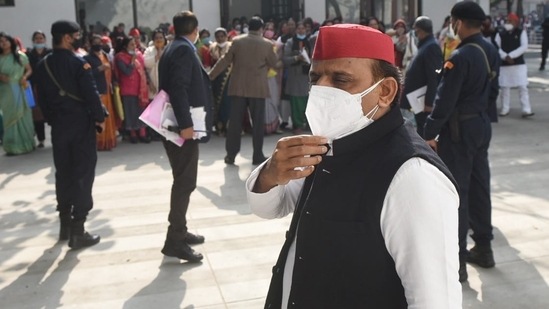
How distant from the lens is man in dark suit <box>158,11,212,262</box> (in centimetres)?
464

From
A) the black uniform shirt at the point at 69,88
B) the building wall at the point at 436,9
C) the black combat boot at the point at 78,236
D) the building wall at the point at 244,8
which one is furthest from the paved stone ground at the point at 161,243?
the building wall at the point at 436,9

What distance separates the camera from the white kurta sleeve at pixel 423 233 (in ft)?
5.16

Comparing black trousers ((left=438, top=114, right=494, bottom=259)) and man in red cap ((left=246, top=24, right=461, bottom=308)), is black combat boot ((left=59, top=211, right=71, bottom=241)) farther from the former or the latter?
man in red cap ((left=246, top=24, right=461, bottom=308))

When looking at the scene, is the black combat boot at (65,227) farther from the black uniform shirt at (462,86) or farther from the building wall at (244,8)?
the building wall at (244,8)

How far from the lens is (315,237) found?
5.81 ft

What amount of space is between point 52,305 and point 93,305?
29 centimetres

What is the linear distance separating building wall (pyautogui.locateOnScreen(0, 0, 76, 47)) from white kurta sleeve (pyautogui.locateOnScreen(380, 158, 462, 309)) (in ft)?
47.3

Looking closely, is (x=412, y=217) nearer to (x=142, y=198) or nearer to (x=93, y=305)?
(x=93, y=305)

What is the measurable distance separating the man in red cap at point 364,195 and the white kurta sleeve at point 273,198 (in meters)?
0.12

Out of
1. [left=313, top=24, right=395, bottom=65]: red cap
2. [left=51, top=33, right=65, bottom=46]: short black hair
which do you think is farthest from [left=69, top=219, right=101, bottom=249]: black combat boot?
[left=313, top=24, right=395, bottom=65]: red cap

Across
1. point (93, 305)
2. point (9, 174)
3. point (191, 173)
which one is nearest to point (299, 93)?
point (9, 174)

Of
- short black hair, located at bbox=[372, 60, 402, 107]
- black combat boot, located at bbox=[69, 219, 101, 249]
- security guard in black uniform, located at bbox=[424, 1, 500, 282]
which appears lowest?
black combat boot, located at bbox=[69, 219, 101, 249]

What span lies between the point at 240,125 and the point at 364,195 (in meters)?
6.45

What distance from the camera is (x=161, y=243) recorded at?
5328 mm
